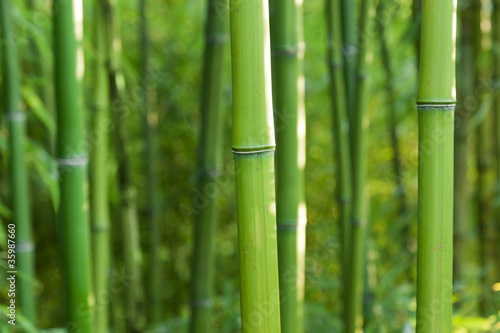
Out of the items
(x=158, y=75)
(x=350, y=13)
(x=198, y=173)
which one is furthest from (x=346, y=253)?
(x=158, y=75)

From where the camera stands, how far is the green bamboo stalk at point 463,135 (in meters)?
1.20

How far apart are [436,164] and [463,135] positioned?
2.26 ft

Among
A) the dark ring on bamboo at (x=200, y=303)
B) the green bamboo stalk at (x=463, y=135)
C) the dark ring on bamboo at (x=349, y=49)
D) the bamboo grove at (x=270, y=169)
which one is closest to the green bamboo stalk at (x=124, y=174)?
the bamboo grove at (x=270, y=169)

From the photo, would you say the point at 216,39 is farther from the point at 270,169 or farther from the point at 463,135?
the point at 463,135

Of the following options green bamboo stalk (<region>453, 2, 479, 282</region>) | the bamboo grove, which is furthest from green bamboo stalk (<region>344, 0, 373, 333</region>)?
green bamboo stalk (<region>453, 2, 479, 282</region>)

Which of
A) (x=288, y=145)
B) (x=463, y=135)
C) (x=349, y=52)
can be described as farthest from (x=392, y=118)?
(x=288, y=145)

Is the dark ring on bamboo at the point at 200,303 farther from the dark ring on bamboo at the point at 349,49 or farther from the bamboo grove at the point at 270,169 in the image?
the dark ring on bamboo at the point at 349,49

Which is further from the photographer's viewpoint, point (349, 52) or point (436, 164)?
point (349, 52)

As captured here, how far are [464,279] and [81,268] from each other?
0.92 metres

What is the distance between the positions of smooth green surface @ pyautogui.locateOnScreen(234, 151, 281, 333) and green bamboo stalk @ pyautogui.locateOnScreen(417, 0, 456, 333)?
0.18m

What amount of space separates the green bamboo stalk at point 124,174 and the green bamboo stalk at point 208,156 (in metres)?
0.26

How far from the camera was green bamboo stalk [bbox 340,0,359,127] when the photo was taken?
848 mm

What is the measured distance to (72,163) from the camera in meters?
0.65

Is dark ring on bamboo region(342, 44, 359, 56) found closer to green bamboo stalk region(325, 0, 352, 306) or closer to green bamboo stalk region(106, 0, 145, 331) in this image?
green bamboo stalk region(325, 0, 352, 306)
